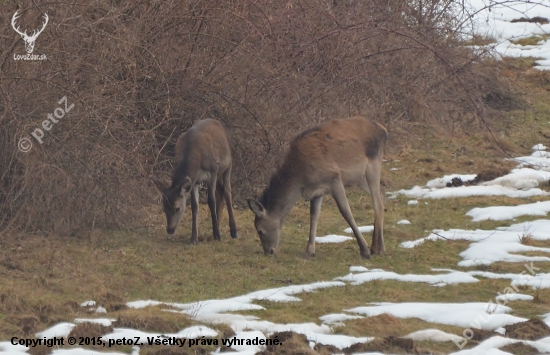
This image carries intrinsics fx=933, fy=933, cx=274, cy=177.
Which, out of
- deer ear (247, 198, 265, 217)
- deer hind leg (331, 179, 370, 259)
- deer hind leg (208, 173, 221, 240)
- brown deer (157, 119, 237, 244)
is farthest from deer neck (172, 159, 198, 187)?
deer hind leg (331, 179, 370, 259)

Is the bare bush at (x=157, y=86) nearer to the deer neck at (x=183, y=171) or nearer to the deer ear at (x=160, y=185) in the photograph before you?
the deer ear at (x=160, y=185)

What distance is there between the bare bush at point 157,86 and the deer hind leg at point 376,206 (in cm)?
153

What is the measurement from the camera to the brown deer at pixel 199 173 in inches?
488

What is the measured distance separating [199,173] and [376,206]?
2.43 m

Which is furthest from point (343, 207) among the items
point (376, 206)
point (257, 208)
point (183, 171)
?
point (183, 171)

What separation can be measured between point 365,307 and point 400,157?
387 inches

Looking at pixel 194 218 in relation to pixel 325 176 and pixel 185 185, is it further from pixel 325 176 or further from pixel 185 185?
pixel 325 176

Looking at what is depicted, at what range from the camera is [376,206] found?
12.3 m

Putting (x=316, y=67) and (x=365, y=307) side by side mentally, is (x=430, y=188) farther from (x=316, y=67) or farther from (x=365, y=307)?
(x=365, y=307)

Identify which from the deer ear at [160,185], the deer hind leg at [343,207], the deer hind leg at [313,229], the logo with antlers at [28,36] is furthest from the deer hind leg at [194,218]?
the logo with antlers at [28,36]

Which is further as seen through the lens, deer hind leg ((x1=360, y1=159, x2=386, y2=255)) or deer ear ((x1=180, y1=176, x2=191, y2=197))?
deer ear ((x1=180, y1=176, x2=191, y2=197))

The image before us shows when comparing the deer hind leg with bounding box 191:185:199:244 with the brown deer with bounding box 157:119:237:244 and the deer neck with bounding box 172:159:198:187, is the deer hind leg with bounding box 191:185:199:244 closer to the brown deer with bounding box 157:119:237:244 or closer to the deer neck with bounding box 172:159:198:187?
the brown deer with bounding box 157:119:237:244

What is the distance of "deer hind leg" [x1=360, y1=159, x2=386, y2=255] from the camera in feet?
39.8

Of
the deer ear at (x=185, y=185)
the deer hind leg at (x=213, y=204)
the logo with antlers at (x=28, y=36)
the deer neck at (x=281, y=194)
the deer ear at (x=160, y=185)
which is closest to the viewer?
the logo with antlers at (x=28, y=36)
